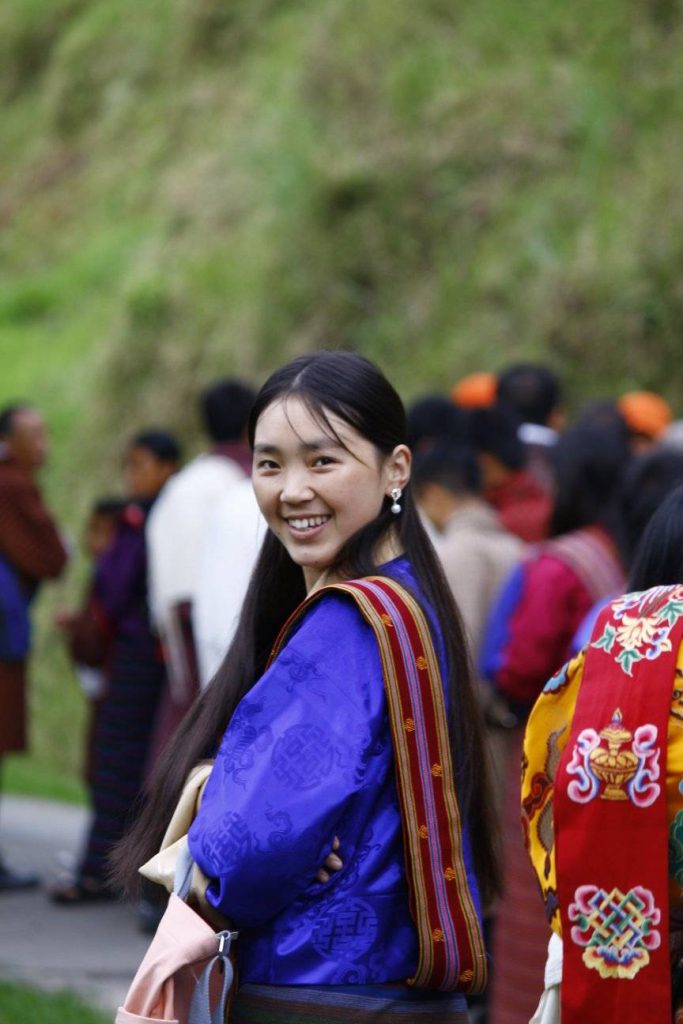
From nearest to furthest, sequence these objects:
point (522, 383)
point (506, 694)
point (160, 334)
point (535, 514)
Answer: point (506, 694), point (535, 514), point (522, 383), point (160, 334)

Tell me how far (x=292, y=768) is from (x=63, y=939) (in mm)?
4274

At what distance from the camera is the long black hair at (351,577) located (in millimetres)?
2768

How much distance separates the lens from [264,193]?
1336 centimetres

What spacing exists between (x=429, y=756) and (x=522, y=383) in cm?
436

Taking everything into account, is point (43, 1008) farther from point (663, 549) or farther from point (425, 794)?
point (663, 549)

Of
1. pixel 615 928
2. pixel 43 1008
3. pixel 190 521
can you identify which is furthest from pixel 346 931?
pixel 190 521

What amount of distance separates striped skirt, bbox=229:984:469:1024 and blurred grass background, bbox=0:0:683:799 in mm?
6445

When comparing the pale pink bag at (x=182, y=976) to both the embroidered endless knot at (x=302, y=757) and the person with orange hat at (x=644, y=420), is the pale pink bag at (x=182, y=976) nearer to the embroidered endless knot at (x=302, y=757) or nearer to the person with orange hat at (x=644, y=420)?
the embroidered endless knot at (x=302, y=757)

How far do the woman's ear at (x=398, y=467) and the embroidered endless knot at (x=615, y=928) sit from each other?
2.43 ft

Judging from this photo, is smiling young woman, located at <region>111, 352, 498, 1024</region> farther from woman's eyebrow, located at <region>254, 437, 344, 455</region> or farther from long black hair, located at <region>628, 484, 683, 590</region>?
long black hair, located at <region>628, 484, 683, 590</region>

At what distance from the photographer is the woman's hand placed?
2.54 meters

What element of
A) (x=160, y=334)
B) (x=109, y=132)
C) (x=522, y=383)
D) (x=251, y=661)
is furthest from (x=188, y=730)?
(x=109, y=132)

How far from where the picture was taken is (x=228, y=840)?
8.18ft

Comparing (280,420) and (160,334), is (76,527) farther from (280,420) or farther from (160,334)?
(280,420)
